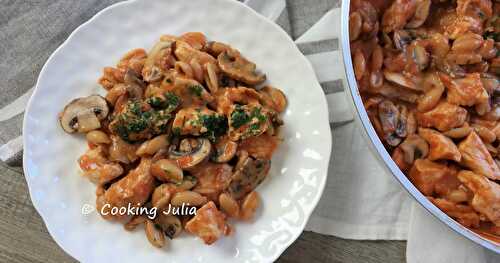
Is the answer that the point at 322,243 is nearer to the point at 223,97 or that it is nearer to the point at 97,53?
the point at 223,97

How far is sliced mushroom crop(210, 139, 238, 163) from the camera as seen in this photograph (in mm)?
1659

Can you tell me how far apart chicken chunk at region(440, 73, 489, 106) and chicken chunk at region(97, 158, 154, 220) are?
44.7 inches

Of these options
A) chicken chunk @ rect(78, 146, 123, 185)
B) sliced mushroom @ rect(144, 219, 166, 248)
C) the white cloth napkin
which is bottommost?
the white cloth napkin

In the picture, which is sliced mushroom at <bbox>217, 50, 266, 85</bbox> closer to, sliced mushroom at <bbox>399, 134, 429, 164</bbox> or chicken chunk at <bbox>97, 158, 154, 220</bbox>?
chicken chunk at <bbox>97, 158, 154, 220</bbox>

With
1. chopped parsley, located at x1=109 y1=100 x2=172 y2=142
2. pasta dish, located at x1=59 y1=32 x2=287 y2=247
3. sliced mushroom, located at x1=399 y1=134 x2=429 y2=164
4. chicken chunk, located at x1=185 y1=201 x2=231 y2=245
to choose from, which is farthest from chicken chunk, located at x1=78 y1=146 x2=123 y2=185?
sliced mushroom, located at x1=399 y1=134 x2=429 y2=164

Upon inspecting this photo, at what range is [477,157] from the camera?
157cm

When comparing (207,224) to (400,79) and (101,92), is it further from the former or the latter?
(400,79)

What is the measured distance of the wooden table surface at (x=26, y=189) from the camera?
183 cm

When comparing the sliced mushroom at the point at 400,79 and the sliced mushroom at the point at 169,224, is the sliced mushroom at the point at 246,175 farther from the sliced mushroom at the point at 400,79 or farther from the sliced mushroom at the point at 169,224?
the sliced mushroom at the point at 400,79

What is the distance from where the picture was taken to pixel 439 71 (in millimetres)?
1691

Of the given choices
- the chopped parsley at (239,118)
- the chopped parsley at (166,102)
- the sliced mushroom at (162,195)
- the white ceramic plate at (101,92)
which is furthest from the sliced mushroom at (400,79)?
the sliced mushroom at (162,195)

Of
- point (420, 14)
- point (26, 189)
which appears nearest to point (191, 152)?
point (26, 189)

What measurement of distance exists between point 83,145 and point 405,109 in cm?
124

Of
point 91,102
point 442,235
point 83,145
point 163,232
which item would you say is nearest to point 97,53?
point 91,102
